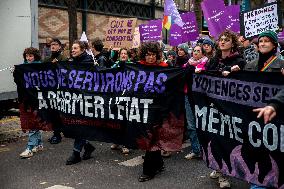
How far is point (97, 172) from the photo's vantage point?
636cm

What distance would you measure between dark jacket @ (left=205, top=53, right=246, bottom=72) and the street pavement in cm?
149

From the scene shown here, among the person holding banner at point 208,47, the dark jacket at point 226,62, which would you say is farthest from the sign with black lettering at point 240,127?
the person holding banner at point 208,47

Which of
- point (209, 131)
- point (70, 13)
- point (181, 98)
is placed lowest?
point (209, 131)

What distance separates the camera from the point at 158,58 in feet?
20.0

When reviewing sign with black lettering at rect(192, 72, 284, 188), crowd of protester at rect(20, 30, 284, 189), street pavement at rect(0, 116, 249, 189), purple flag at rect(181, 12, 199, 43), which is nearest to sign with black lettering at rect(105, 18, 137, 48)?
purple flag at rect(181, 12, 199, 43)

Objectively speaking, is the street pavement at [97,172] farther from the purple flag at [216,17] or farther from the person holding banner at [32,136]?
the purple flag at [216,17]

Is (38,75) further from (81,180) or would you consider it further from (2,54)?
(81,180)

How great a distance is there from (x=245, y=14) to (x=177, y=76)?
218 centimetres

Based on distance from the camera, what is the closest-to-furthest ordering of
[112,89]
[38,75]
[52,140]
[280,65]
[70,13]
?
[280,65], [112,89], [38,75], [52,140], [70,13]

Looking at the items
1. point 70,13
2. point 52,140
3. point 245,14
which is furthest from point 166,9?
point 70,13

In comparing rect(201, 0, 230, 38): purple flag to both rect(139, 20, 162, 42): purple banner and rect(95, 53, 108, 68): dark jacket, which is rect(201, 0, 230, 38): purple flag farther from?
rect(139, 20, 162, 42): purple banner

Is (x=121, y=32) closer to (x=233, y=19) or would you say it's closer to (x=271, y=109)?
(x=233, y=19)

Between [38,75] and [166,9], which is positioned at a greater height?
[166,9]

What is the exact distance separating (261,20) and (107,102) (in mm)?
2720
